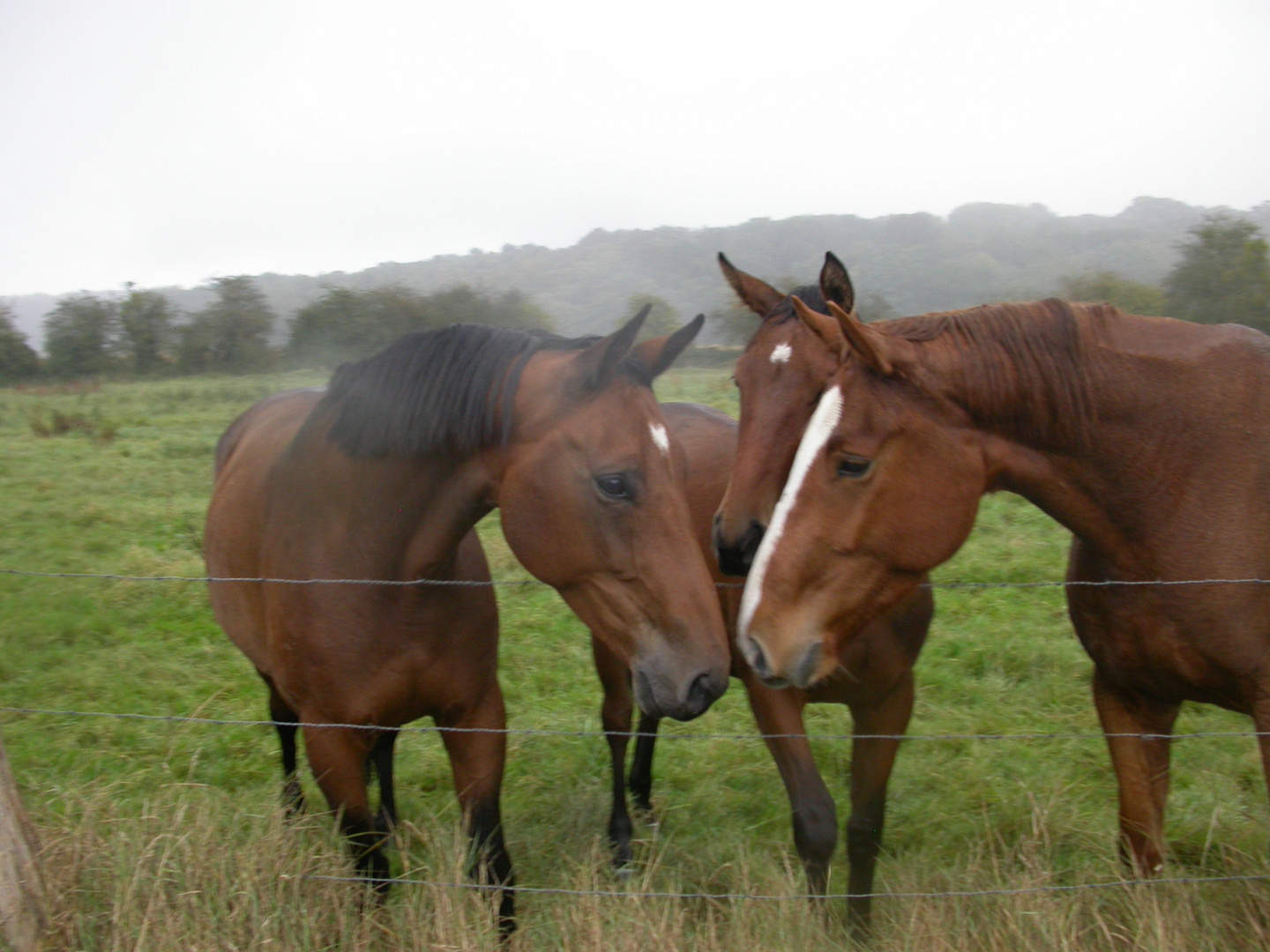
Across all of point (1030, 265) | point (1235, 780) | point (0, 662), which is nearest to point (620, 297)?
point (1030, 265)

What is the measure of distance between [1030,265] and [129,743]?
67.3ft

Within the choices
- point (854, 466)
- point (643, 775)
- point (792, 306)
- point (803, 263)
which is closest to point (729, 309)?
point (643, 775)

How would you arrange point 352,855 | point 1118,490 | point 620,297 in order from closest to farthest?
1. point 1118,490
2. point 352,855
3. point 620,297

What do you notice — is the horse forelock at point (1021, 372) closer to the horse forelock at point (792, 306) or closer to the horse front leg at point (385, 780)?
the horse forelock at point (792, 306)

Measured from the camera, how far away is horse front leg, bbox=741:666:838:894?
110 inches

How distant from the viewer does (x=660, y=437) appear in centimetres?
243

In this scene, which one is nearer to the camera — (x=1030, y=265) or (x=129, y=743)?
(x=129, y=743)

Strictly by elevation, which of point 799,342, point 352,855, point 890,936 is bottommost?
point 890,936

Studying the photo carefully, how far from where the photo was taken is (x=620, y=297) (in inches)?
723

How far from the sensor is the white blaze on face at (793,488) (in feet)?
7.11

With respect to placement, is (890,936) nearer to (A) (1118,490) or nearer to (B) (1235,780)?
(A) (1118,490)

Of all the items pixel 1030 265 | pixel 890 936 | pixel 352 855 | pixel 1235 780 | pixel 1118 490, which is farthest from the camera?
pixel 1030 265

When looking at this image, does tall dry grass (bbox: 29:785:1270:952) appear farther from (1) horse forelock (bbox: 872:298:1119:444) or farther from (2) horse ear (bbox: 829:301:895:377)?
(2) horse ear (bbox: 829:301:895:377)

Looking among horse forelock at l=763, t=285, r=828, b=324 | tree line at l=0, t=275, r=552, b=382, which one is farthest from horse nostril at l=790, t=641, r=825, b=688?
tree line at l=0, t=275, r=552, b=382
